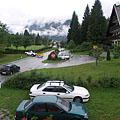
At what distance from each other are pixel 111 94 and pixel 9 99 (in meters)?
7.13

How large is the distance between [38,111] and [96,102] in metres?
4.10

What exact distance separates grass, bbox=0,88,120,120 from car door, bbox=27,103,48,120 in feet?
6.24

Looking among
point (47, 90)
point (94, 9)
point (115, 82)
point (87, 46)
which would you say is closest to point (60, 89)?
point (47, 90)

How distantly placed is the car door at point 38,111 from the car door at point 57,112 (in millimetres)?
224

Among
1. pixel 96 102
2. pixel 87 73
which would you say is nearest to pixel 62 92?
pixel 96 102

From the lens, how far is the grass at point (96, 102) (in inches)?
289

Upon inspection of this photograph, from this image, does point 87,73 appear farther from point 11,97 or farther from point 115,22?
point 115,22

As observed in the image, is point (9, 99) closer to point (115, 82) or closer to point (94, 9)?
point (115, 82)

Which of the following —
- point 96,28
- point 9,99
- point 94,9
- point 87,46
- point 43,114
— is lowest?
point 9,99

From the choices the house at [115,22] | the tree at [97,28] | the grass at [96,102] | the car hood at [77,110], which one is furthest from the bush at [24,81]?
the tree at [97,28]

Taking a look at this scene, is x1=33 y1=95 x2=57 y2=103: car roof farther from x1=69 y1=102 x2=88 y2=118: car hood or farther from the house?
the house

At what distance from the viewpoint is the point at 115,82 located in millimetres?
11172

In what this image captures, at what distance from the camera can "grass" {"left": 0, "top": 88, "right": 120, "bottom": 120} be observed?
7.34 m

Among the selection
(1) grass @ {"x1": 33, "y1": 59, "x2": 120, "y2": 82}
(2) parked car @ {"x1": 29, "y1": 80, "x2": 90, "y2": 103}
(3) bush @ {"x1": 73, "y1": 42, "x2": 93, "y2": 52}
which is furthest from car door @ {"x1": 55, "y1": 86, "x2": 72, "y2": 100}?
(3) bush @ {"x1": 73, "y1": 42, "x2": 93, "y2": 52}
